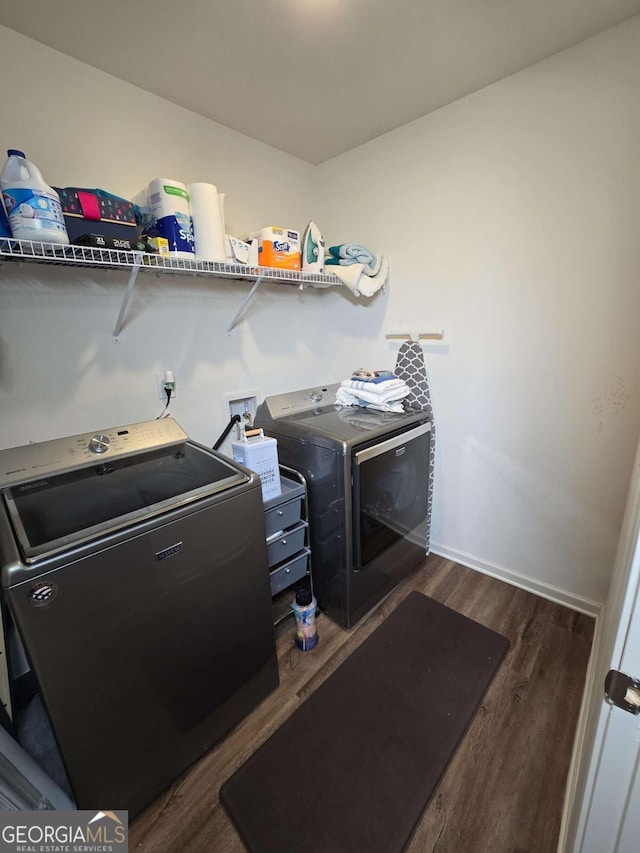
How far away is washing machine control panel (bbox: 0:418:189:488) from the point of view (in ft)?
4.03

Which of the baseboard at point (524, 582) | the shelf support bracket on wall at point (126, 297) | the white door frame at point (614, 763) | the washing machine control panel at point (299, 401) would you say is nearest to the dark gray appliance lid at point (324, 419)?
the washing machine control panel at point (299, 401)

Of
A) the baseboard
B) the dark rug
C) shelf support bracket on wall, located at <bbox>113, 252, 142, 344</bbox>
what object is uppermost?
shelf support bracket on wall, located at <bbox>113, 252, 142, 344</bbox>

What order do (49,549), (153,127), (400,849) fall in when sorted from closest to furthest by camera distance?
(49,549), (400,849), (153,127)

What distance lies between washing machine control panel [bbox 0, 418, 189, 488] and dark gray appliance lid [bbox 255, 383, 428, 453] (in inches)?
20.2

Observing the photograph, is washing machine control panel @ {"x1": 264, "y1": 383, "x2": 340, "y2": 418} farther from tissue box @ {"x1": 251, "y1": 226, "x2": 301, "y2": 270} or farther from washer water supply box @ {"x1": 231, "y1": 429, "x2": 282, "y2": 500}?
tissue box @ {"x1": 251, "y1": 226, "x2": 301, "y2": 270}

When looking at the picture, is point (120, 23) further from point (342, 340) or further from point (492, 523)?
point (492, 523)

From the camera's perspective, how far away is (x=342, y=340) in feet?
7.81

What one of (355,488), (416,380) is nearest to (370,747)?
(355,488)

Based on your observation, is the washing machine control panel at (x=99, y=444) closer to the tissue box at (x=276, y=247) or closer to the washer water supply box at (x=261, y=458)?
the washer water supply box at (x=261, y=458)

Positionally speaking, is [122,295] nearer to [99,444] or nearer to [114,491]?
[99,444]

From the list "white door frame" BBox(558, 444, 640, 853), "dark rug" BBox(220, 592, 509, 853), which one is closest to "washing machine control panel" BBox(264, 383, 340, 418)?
"dark rug" BBox(220, 592, 509, 853)

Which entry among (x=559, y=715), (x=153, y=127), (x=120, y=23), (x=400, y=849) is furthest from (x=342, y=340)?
(x=400, y=849)

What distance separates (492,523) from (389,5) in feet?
7.39

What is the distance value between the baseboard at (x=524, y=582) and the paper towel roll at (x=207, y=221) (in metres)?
2.09
